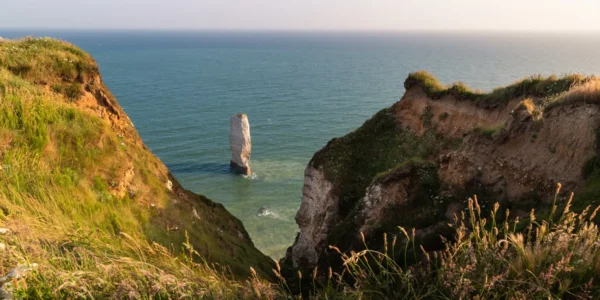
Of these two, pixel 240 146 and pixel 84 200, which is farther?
pixel 240 146

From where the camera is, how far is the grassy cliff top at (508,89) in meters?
17.8

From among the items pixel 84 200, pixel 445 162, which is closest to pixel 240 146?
pixel 445 162

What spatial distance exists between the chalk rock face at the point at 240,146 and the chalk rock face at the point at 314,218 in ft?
89.6

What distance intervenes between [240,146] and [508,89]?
3833cm

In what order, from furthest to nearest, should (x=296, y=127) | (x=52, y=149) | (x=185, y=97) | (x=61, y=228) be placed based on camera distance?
(x=185, y=97)
(x=296, y=127)
(x=52, y=149)
(x=61, y=228)

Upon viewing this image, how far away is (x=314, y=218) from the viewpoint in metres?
24.0

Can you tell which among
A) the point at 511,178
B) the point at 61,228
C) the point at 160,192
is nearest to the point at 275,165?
the point at 160,192

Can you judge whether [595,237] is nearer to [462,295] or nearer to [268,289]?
[462,295]

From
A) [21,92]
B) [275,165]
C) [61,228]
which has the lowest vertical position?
[275,165]

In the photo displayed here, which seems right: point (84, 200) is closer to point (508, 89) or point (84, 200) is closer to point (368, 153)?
point (368, 153)

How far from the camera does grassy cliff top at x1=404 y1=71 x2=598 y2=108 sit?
17812 mm

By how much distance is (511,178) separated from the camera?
538 inches

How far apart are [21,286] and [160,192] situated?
11.8 m

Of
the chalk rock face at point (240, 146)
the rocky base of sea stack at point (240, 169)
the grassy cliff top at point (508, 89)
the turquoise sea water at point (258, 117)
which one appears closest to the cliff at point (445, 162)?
the grassy cliff top at point (508, 89)
